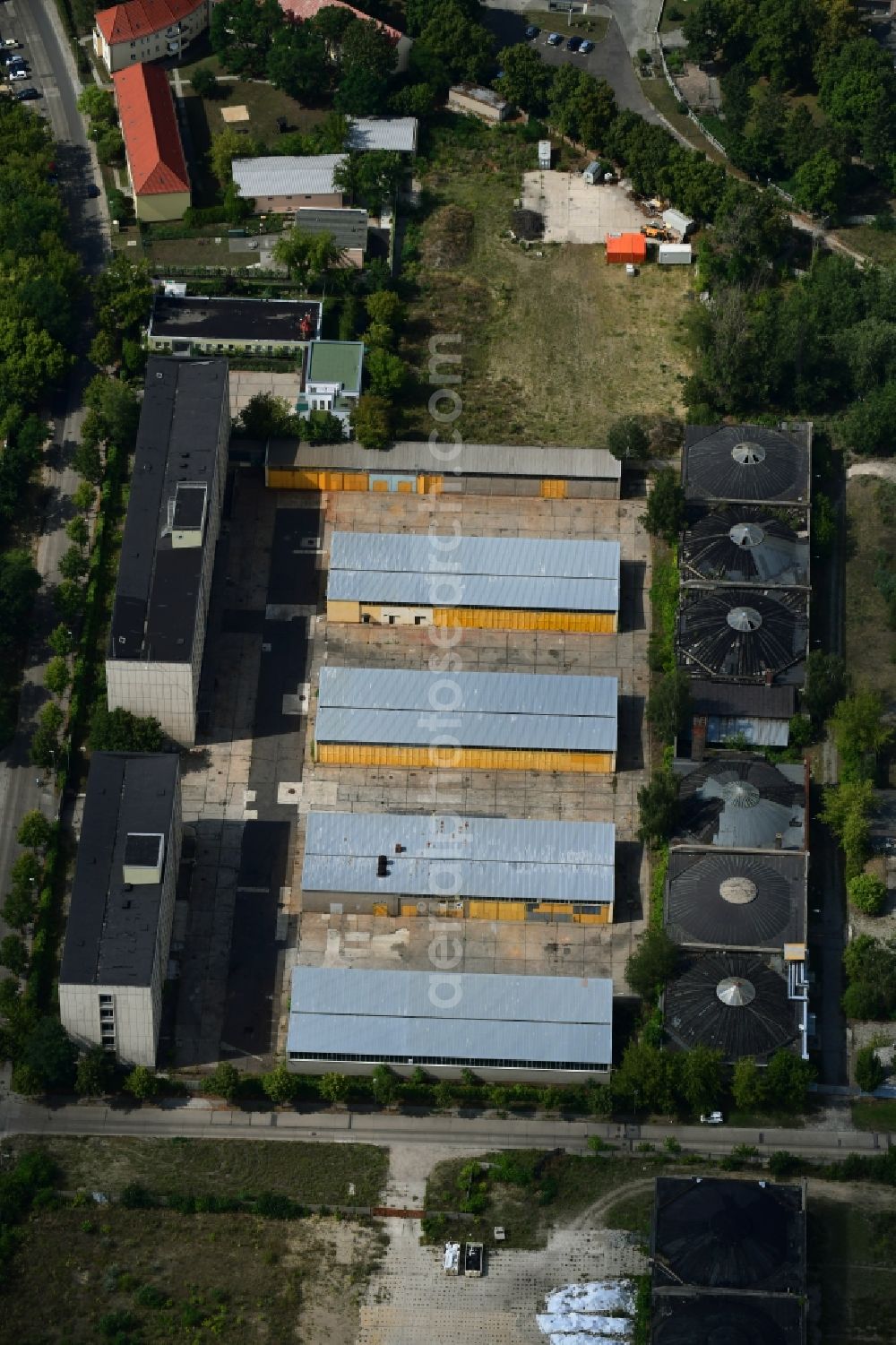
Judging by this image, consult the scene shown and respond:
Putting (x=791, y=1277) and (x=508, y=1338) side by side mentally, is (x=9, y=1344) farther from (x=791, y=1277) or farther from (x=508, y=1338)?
(x=791, y=1277)

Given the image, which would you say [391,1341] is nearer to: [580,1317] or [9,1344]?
[580,1317]

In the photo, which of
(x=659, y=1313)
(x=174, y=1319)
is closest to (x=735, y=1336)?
(x=659, y=1313)

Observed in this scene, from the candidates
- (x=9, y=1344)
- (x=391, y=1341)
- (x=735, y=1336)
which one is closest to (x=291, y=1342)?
(x=391, y=1341)

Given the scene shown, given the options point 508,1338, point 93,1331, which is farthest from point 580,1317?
point 93,1331

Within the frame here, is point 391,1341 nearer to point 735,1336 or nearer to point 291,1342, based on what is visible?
point 291,1342

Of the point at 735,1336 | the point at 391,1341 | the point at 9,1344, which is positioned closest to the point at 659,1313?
the point at 735,1336

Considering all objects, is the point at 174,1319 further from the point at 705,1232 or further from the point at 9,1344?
the point at 705,1232
